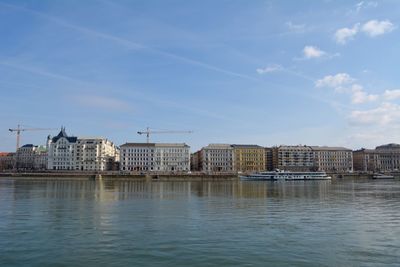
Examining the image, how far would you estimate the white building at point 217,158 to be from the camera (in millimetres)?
195750

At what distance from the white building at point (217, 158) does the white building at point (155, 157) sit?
9410 millimetres

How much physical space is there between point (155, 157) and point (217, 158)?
29.7 metres

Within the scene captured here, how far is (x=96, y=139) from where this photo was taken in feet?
641

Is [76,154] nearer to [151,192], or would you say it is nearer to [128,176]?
[128,176]

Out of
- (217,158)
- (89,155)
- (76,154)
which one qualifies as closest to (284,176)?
(217,158)

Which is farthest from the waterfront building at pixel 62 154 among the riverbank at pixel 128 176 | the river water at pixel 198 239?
the river water at pixel 198 239

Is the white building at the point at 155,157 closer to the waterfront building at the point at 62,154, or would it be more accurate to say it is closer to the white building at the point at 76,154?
the white building at the point at 76,154

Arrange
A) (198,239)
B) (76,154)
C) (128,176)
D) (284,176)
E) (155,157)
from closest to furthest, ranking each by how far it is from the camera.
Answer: (198,239)
(284,176)
(128,176)
(155,157)
(76,154)

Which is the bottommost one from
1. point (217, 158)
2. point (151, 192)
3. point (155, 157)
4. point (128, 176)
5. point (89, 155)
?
point (151, 192)

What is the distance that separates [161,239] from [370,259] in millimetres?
10423

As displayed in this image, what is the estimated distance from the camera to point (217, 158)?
197375 millimetres

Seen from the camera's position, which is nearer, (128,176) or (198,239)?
(198,239)

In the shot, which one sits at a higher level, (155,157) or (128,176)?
(155,157)

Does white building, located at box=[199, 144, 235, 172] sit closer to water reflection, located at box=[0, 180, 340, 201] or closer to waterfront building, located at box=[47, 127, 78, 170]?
waterfront building, located at box=[47, 127, 78, 170]
